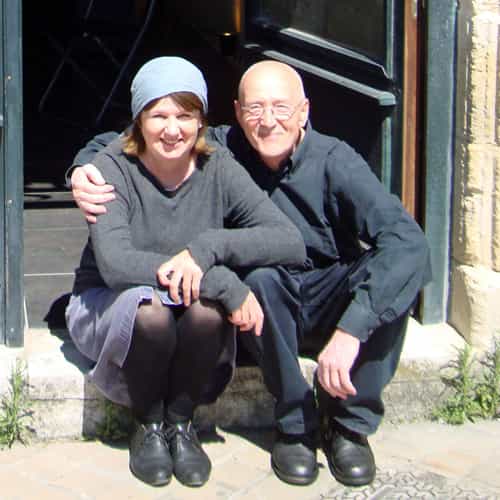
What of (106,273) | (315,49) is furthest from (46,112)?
(106,273)

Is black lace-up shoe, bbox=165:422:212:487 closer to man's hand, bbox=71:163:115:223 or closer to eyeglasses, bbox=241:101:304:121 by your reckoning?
man's hand, bbox=71:163:115:223

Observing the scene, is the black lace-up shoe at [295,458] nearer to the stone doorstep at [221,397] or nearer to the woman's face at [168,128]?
the stone doorstep at [221,397]

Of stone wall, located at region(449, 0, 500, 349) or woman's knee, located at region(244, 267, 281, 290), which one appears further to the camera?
stone wall, located at region(449, 0, 500, 349)

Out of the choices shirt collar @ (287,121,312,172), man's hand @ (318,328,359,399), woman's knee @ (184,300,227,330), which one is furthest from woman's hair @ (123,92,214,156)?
man's hand @ (318,328,359,399)

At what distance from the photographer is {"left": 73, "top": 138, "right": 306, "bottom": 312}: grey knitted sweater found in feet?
10.1

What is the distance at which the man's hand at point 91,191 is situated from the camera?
10.3ft

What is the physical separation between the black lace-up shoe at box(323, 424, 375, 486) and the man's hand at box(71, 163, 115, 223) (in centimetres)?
101

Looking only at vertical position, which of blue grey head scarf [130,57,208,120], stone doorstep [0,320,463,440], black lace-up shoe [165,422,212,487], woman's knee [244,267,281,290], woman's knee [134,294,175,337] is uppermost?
blue grey head scarf [130,57,208,120]

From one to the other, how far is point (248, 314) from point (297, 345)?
36 cm

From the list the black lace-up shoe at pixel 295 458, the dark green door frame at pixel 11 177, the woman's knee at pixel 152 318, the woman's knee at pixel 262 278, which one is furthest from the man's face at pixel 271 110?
the black lace-up shoe at pixel 295 458

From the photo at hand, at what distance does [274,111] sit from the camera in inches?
127

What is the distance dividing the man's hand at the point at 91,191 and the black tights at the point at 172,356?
0.33 metres

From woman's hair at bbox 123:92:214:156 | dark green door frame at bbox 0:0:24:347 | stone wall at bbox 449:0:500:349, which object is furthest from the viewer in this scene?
stone wall at bbox 449:0:500:349

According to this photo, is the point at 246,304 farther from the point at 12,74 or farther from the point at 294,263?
the point at 12,74
